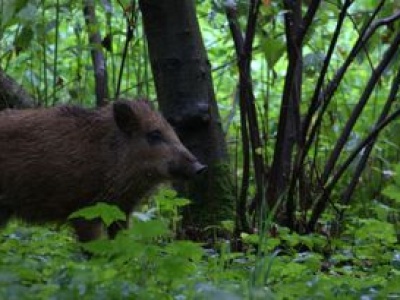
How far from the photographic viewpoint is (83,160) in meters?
5.66

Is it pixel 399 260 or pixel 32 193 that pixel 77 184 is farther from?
pixel 399 260

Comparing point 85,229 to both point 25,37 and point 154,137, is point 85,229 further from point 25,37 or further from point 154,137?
point 25,37

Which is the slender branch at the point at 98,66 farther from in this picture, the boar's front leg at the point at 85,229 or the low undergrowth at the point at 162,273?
the low undergrowth at the point at 162,273

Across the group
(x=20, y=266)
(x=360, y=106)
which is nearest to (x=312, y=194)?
(x=360, y=106)

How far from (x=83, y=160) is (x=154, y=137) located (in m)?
0.51

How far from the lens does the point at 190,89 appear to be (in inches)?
225

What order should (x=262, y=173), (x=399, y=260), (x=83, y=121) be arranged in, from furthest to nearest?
(x=83, y=121) < (x=262, y=173) < (x=399, y=260)

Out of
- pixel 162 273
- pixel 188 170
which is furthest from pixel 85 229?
pixel 162 273

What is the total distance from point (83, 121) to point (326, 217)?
153cm

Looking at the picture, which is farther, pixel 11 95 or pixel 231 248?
pixel 11 95

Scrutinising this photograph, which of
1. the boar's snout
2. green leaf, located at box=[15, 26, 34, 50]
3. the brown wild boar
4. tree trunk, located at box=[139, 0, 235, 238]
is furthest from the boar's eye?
green leaf, located at box=[15, 26, 34, 50]

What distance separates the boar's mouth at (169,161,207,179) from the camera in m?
5.62

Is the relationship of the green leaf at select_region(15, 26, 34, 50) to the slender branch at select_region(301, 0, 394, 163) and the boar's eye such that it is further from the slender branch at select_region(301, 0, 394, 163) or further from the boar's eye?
the slender branch at select_region(301, 0, 394, 163)

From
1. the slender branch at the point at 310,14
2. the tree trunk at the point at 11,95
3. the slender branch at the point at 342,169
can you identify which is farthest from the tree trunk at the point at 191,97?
the tree trunk at the point at 11,95
